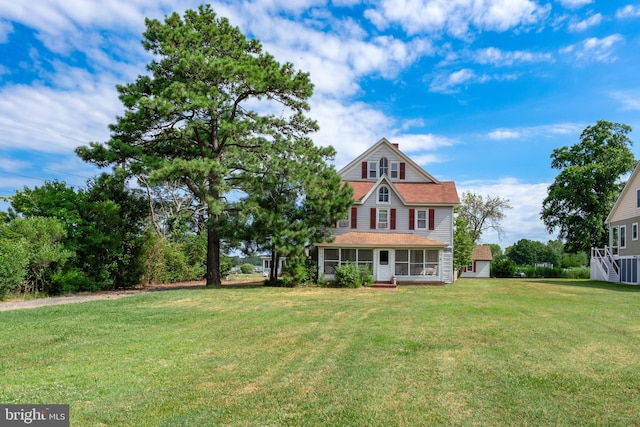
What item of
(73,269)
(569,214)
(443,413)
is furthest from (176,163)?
(569,214)

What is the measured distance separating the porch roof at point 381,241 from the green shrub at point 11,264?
44.7ft

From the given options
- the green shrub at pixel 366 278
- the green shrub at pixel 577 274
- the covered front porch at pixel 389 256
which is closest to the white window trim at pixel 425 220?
the covered front porch at pixel 389 256

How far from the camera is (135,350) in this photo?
7184mm

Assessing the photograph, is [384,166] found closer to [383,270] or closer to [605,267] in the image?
[383,270]

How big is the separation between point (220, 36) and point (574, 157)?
34818mm

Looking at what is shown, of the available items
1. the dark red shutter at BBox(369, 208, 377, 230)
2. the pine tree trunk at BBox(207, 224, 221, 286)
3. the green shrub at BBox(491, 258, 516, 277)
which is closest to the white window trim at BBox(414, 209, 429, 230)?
the dark red shutter at BBox(369, 208, 377, 230)

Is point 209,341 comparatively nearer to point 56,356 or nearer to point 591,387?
point 56,356

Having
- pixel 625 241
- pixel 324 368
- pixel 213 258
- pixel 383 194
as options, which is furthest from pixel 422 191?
pixel 324 368

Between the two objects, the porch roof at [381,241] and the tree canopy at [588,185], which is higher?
the tree canopy at [588,185]

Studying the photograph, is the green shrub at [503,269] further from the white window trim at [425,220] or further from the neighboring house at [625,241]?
the white window trim at [425,220]

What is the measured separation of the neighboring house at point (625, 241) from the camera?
89.9 feet

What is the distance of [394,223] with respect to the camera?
26969 mm

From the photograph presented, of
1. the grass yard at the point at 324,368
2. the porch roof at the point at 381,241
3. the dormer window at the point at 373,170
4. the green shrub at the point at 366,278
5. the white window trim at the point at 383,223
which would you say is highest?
the dormer window at the point at 373,170

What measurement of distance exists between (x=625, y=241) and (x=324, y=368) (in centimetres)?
3075
